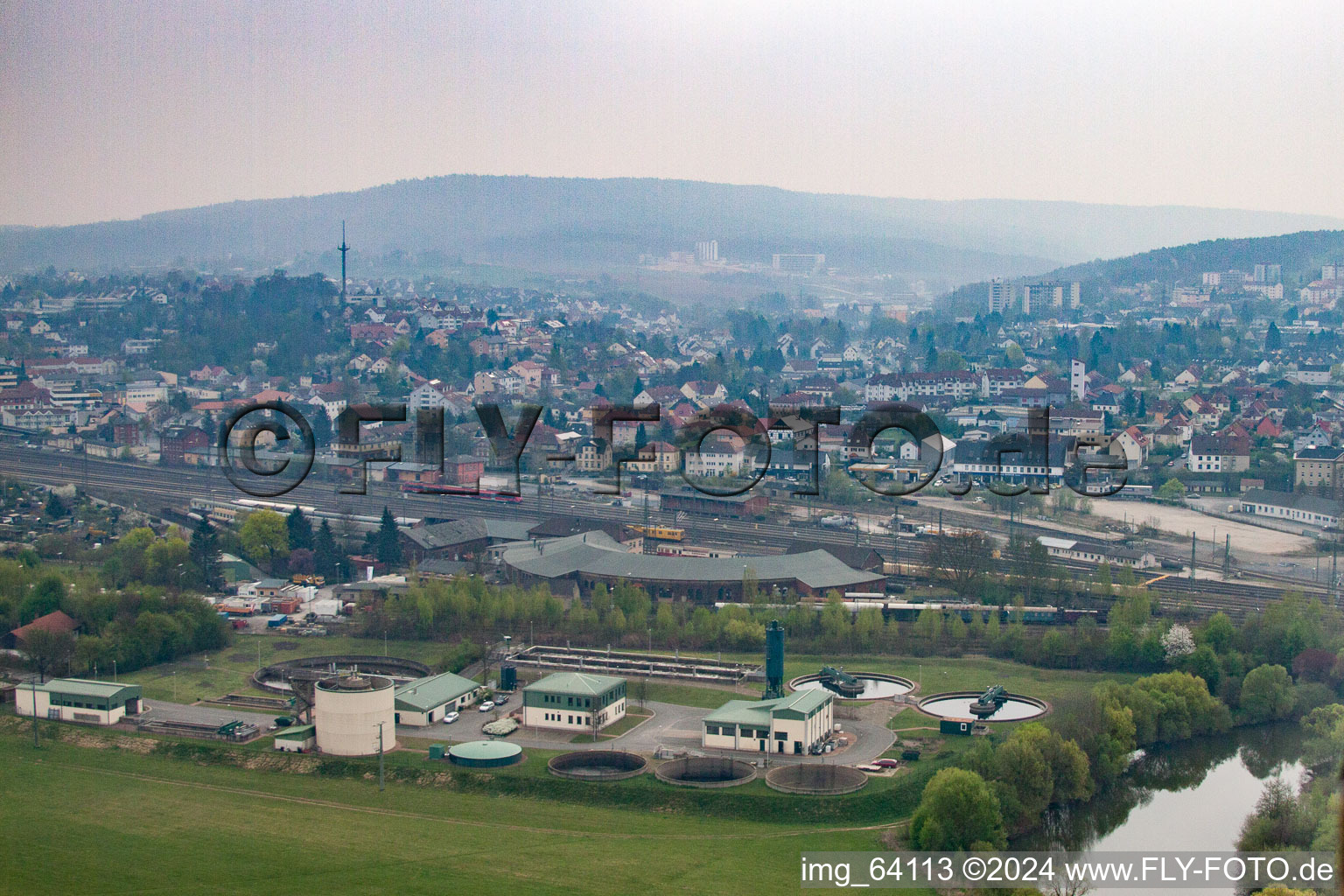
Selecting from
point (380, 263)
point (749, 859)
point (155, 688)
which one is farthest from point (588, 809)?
point (380, 263)

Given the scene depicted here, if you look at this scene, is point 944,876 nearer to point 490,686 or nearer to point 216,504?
point 490,686

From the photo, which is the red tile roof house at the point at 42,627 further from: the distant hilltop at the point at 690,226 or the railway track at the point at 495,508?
the distant hilltop at the point at 690,226

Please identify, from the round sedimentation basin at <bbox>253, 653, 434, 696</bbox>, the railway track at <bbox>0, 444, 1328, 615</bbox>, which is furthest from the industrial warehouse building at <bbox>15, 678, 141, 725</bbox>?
the railway track at <bbox>0, 444, 1328, 615</bbox>

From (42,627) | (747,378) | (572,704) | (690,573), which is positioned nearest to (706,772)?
(572,704)

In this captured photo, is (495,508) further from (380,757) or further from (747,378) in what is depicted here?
(747,378)

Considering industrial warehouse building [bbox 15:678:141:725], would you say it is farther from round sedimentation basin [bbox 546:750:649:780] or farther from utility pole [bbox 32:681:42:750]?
round sedimentation basin [bbox 546:750:649:780]

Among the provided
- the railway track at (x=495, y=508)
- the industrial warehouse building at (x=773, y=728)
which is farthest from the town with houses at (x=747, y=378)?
the industrial warehouse building at (x=773, y=728)
